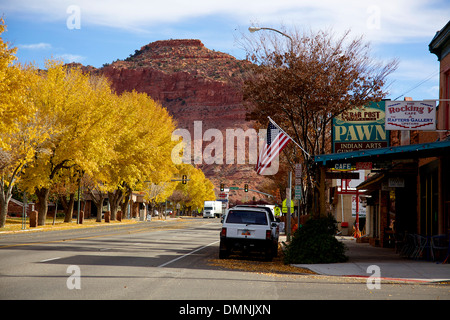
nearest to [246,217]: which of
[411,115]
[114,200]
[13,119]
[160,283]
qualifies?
[411,115]

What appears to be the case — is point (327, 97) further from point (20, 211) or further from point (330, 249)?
point (20, 211)

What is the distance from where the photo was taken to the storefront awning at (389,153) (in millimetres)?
18297

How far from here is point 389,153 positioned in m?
19.1

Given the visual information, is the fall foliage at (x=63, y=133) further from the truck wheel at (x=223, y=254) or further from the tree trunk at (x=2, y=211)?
the truck wheel at (x=223, y=254)

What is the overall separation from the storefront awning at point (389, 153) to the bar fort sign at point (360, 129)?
6.12 metres

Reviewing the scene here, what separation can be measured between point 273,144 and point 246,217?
448 centimetres

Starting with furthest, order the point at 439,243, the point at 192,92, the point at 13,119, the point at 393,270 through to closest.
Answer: the point at 192,92
the point at 13,119
the point at 439,243
the point at 393,270

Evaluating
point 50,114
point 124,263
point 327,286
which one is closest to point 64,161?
point 50,114

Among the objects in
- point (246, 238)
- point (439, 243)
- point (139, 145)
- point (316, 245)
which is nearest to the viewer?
point (316, 245)

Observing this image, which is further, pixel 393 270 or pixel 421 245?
pixel 421 245

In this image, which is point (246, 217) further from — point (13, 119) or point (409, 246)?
point (13, 119)

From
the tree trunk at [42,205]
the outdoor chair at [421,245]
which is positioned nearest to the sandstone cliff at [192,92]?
the tree trunk at [42,205]

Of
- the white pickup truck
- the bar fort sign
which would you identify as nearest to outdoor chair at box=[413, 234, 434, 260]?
the white pickup truck

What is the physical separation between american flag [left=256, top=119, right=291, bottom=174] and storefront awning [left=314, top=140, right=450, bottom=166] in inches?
147
